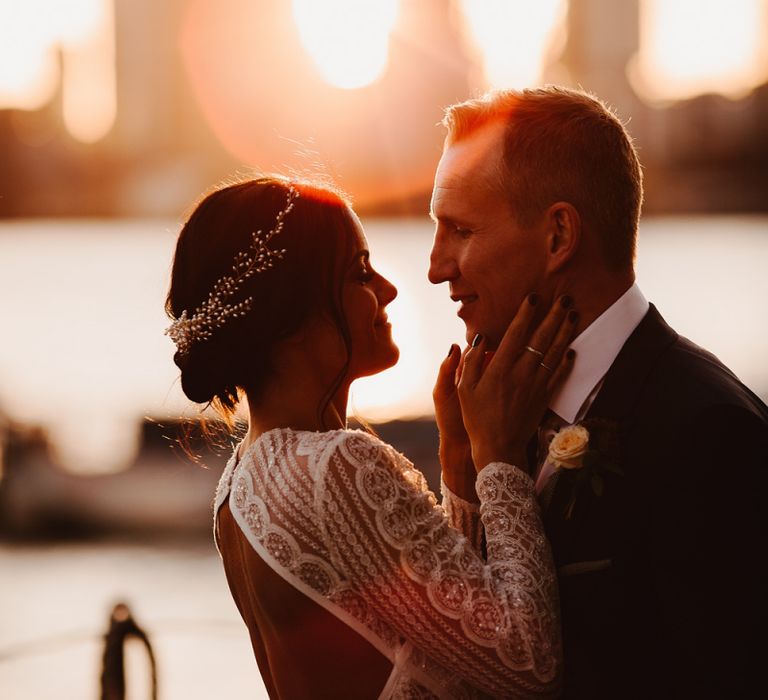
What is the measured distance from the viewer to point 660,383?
210 cm

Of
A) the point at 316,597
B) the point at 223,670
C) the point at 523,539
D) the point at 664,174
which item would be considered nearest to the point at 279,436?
the point at 316,597

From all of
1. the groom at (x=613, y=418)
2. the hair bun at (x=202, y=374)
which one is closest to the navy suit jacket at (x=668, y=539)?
the groom at (x=613, y=418)

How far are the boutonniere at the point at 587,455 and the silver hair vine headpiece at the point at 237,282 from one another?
24.2 inches

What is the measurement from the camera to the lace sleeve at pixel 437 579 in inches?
77.6

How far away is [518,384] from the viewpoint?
2.22 meters

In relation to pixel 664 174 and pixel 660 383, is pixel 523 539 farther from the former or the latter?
pixel 664 174

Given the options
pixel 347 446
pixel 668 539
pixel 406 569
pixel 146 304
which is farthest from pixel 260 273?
pixel 146 304

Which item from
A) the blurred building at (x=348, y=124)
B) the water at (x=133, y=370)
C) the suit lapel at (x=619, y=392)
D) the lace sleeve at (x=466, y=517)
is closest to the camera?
the suit lapel at (x=619, y=392)

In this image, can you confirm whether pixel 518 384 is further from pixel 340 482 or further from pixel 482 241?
pixel 340 482

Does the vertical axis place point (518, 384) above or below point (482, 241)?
below

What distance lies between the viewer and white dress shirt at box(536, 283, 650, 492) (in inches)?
87.0

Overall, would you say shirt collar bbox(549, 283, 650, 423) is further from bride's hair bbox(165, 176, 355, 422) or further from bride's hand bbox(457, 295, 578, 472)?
bride's hair bbox(165, 176, 355, 422)

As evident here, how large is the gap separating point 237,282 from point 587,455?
700 mm

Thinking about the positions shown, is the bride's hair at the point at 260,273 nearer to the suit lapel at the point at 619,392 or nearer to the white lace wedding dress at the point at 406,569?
the white lace wedding dress at the point at 406,569
